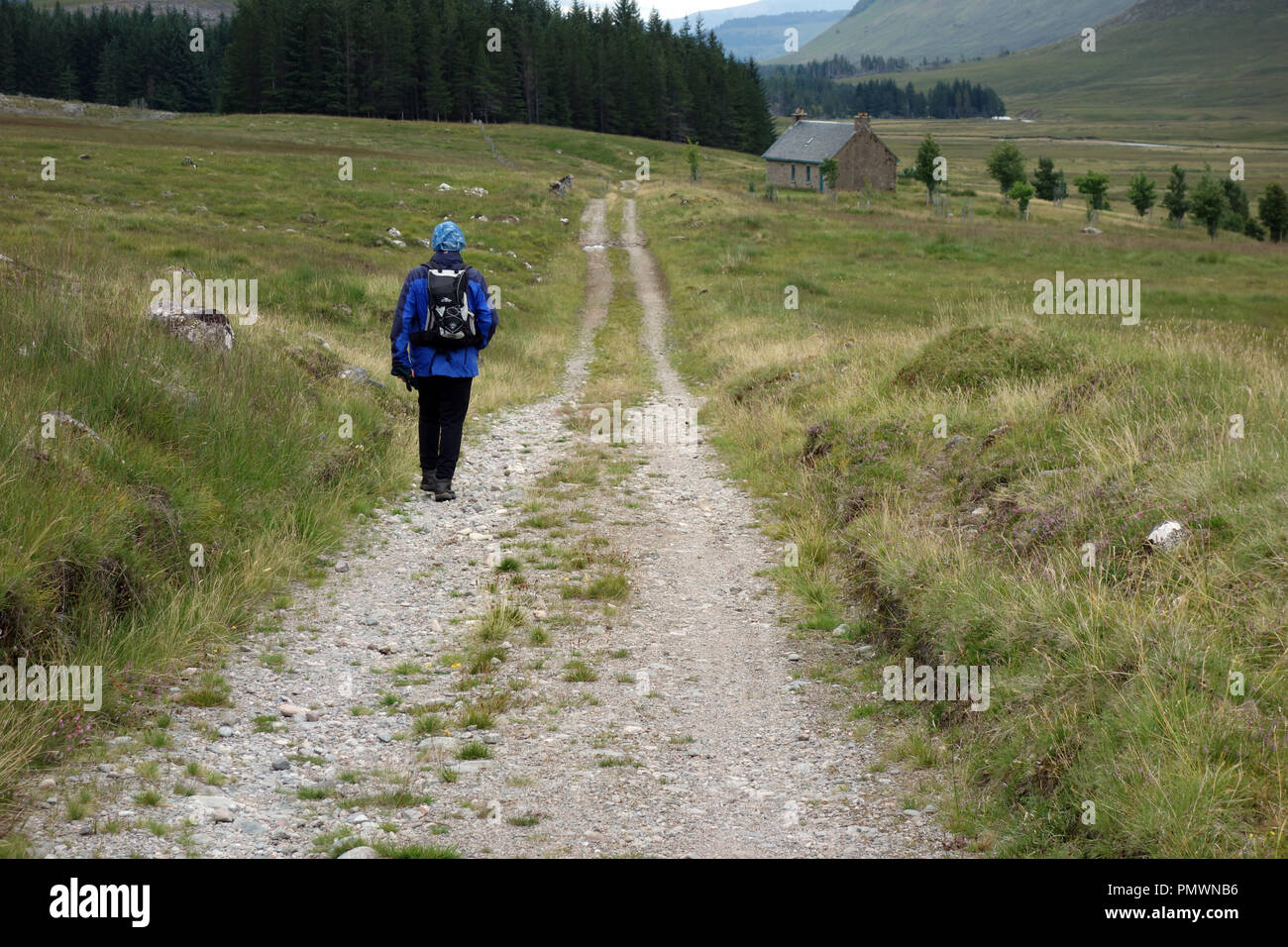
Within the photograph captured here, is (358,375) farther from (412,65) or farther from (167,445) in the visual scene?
A: (412,65)

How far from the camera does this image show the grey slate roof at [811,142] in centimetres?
9544

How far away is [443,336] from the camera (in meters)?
10.3

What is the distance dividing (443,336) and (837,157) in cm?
9206

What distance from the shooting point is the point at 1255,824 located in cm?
379

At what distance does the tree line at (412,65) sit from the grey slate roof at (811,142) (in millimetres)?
32865

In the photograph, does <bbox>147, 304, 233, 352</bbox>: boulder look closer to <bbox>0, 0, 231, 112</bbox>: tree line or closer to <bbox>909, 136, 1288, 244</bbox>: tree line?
<bbox>909, 136, 1288, 244</bbox>: tree line

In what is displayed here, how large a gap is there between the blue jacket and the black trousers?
210mm

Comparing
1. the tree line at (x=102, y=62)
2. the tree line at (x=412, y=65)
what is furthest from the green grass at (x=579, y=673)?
the tree line at (x=102, y=62)

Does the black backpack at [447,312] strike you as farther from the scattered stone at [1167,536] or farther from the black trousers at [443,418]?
the scattered stone at [1167,536]

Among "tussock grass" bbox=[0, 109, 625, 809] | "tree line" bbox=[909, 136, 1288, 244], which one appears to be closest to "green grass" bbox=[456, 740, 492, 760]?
"tussock grass" bbox=[0, 109, 625, 809]

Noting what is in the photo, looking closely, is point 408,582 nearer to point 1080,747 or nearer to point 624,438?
point 1080,747

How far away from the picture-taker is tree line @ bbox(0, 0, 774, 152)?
108812 millimetres

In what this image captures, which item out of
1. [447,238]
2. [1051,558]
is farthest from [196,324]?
[1051,558]
